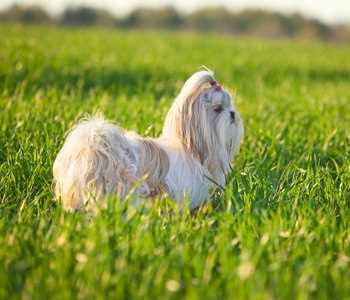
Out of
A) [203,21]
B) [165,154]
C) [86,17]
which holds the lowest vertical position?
[203,21]

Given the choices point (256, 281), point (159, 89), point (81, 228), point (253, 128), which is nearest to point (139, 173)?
point (81, 228)

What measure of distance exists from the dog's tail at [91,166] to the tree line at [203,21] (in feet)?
180

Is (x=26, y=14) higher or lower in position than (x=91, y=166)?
lower

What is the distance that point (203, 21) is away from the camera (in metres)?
66.2

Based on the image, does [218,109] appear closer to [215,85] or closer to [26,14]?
[215,85]

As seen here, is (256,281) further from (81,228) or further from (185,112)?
(185,112)

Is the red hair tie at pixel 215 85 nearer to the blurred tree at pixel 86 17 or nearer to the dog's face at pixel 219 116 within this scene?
the dog's face at pixel 219 116

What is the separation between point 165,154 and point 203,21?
62.7 metres

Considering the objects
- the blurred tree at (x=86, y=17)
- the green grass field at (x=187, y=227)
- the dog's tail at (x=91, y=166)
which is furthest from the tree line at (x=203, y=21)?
the dog's tail at (x=91, y=166)

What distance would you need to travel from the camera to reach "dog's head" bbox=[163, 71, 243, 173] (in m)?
4.80

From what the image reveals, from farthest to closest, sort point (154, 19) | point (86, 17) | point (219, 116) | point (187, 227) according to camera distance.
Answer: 1. point (154, 19)
2. point (86, 17)
3. point (219, 116)
4. point (187, 227)

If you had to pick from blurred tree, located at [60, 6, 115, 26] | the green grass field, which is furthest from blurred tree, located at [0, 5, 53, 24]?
the green grass field

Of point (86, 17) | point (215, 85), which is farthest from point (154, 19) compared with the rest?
point (215, 85)

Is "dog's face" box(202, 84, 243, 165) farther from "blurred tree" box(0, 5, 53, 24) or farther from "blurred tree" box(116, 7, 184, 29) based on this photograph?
"blurred tree" box(116, 7, 184, 29)
